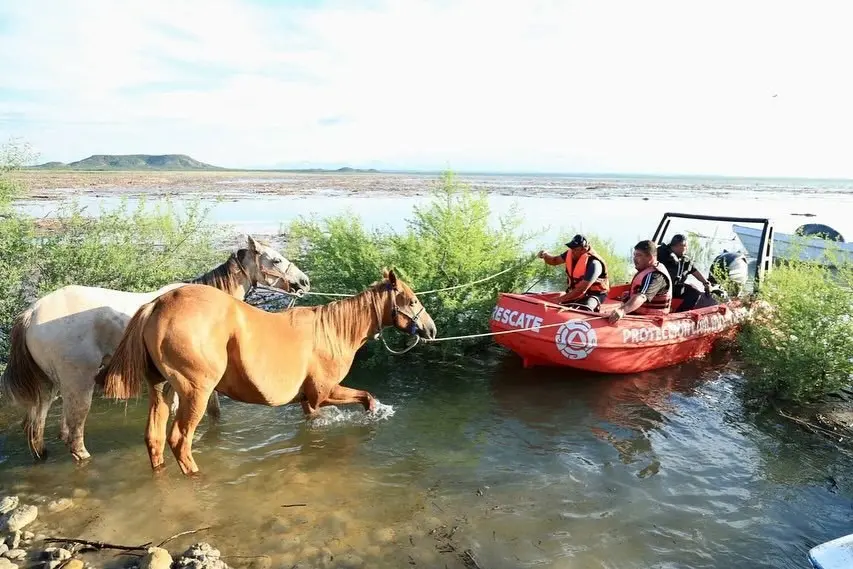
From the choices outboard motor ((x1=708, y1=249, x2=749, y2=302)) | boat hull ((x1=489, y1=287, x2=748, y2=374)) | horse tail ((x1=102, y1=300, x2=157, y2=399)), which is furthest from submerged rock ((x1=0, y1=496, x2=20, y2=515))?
outboard motor ((x1=708, y1=249, x2=749, y2=302))

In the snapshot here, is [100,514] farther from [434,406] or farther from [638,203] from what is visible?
[638,203]

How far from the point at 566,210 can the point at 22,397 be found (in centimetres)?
2988

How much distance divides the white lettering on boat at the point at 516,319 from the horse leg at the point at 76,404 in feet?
17.4

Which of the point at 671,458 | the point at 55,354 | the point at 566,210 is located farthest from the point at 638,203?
the point at 55,354

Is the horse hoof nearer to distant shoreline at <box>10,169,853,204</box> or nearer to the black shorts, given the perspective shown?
distant shoreline at <box>10,169,853,204</box>

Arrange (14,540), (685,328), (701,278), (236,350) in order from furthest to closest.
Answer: (701,278) < (685,328) < (236,350) < (14,540)

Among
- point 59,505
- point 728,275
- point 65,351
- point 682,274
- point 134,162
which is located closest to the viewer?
point 59,505

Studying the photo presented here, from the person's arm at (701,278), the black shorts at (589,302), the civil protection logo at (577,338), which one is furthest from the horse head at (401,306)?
the person's arm at (701,278)

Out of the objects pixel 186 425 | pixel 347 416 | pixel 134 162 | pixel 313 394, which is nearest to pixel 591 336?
pixel 347 416

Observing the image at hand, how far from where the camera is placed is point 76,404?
5.65m

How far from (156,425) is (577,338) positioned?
5512 millimetres

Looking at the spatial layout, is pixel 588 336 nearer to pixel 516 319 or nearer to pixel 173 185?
pixel 516 319

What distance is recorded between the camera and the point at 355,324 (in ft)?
20.8

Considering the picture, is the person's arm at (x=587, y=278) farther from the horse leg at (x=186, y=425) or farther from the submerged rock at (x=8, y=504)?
the submerged rock at (x=8, y=504)
